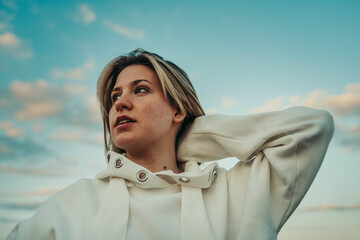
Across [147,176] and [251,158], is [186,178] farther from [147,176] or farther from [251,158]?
[251,158]

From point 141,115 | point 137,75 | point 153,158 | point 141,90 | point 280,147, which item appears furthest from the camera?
point 137,75

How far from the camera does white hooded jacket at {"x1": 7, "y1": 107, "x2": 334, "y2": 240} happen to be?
7.32ft

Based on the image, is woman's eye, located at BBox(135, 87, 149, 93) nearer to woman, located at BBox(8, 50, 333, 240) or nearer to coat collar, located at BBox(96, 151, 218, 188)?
woman, located at BBox(8, 50, 333, 240)

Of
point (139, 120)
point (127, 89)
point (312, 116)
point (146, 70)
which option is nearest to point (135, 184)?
point (139, 120)

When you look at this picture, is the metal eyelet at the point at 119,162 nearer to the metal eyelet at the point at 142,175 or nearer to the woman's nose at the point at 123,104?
the metal eyelet at the point at 142,175

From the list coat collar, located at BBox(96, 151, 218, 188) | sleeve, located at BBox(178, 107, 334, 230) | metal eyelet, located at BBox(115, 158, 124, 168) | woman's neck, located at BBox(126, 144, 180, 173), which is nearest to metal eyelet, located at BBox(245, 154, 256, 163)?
sleeve, located at BBox(178, 107, 334, 230)

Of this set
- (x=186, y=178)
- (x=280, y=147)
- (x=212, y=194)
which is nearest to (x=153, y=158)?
(x=186, y=178)

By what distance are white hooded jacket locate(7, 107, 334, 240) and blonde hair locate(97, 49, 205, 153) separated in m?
0.66

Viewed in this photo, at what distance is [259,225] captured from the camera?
2277 mm

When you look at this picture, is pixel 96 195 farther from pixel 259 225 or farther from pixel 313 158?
pixel 313 158

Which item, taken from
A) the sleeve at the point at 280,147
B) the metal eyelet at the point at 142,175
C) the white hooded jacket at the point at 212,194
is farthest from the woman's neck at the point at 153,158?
the sleeve at the point at 280,147

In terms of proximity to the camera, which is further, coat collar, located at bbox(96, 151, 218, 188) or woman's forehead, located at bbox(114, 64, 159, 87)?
woman's forehead, located at bbox(114, 64, 159, 87)

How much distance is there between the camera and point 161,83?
3141mm

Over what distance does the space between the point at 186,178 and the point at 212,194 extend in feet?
0.92
